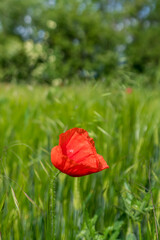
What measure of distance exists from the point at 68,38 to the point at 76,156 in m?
15.1

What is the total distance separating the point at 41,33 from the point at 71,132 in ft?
52.5

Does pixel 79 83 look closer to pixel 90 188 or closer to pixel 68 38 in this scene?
pixel 90 188

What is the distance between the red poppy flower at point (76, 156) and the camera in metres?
0.46

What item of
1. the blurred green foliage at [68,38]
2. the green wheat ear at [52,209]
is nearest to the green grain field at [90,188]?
the green wheat ear at [52,209]

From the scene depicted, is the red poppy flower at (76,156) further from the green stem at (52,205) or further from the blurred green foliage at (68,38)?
the blurred green foliage at (68,38)

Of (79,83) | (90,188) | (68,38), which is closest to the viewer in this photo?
(90,188)

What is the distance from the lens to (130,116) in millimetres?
1393

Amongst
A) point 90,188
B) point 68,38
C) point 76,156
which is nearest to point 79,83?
point 90,188

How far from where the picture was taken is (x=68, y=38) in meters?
14.8

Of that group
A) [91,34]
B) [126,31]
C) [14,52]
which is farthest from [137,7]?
[14,52]

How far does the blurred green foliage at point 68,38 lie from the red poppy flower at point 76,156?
39.9ft

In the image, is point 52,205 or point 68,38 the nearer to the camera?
point 52,205

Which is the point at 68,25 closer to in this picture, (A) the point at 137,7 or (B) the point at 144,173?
(A) the point at 137,7

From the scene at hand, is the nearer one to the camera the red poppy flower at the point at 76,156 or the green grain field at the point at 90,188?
the red poppy flower at the point at 76,156
